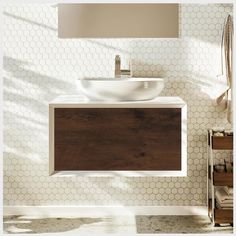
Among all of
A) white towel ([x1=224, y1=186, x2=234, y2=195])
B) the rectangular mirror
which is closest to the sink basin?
the rectangular mirror

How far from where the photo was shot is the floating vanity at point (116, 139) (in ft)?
12.1

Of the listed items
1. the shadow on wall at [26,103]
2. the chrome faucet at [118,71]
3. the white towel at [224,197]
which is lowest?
the white towel at [224,197]

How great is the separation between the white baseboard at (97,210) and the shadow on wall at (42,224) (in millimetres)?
86

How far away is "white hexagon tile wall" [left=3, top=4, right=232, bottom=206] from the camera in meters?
4.26

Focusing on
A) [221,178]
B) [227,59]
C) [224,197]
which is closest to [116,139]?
[221,178]

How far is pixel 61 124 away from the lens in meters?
3.71

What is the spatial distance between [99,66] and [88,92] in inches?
24.8

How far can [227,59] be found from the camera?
4.14 meters

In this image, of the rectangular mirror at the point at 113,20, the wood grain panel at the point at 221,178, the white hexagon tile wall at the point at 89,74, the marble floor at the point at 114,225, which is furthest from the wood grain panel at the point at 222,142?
the rectangular mirror at the point at 113,20

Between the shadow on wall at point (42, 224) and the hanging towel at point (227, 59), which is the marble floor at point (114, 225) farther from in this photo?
the hanging towel at point (227, 59)

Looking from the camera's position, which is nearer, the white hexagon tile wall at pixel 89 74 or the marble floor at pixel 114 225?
the marble floor at pixel 114 225

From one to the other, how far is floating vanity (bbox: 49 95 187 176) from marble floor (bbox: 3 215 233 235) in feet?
1.66

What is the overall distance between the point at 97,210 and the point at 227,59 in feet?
5.14

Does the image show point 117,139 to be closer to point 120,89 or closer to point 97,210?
point 120,89
